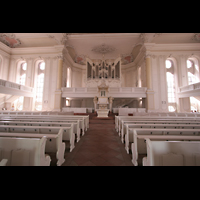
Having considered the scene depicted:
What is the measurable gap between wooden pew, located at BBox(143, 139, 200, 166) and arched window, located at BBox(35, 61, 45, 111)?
45.1ft

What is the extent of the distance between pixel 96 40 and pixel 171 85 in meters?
10.3

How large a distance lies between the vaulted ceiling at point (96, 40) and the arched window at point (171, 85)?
2.66 m

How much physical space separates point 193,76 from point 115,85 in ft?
30.3

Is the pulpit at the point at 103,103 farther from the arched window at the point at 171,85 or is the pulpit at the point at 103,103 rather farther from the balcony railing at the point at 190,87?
the balcony railing at the point at 190,87

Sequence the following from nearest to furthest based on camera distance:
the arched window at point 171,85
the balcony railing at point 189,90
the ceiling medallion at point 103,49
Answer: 1. the balcony railing at point 189,90
2. the arched window at point 171,85
3. the ceiling medallion at point 103,49

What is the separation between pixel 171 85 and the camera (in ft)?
40.2

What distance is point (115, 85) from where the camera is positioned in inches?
494

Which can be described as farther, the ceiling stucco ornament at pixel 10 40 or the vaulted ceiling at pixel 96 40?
the ceiling stucco ornament at pixel 10 40

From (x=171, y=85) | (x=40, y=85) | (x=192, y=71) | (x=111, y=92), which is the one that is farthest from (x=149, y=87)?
(x=40, y=85)

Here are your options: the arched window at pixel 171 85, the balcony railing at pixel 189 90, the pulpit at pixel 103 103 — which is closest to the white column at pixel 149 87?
the arched window at pixel 171 85

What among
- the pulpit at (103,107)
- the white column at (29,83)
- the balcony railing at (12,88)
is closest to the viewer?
the pulpit at (103,107)

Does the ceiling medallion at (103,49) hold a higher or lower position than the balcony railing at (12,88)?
higher

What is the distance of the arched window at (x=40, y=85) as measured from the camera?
41.7ft
